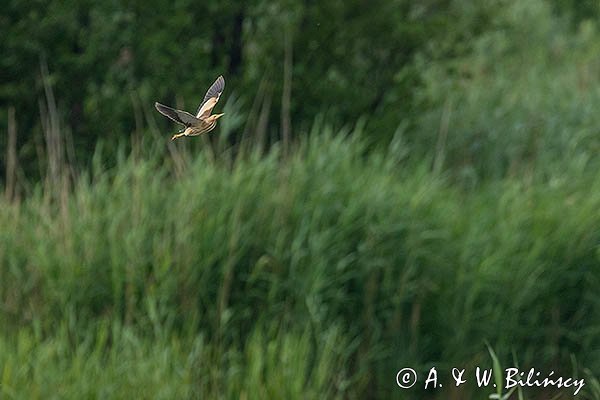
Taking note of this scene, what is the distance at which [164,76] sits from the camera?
7.56m

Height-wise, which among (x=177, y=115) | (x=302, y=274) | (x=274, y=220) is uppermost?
(x=274, y=220)

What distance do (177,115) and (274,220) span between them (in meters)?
4.28

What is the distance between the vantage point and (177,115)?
69.1 inches

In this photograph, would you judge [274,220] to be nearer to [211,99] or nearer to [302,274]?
[302,274]

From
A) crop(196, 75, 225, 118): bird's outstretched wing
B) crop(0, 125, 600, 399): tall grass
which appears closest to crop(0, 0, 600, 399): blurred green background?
crop(0, 125, 600, 399): tall grass

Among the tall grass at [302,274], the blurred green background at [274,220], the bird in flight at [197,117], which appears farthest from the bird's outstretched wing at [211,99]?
the tall grass at [302,274]

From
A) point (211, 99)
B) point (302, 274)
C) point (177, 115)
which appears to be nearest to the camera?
point (177, 115)

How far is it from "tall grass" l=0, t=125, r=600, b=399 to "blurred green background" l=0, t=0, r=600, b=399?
0.04ft

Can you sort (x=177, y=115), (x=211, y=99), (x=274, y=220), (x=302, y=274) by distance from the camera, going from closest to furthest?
(x=177, y=115) → (x=211, y=99) → (x=302, y=274) → (x=274, y=220)

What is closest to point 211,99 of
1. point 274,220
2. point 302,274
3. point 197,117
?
point 197,117

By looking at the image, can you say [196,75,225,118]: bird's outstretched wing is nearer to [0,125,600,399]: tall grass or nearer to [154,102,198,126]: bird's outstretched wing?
[154,102,198,126]: bird's outstretched wing

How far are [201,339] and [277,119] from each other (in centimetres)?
290

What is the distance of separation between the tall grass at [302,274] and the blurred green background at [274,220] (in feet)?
0.04

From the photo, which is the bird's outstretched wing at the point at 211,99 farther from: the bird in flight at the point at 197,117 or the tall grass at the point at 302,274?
the tall grass at the point at 302,274
